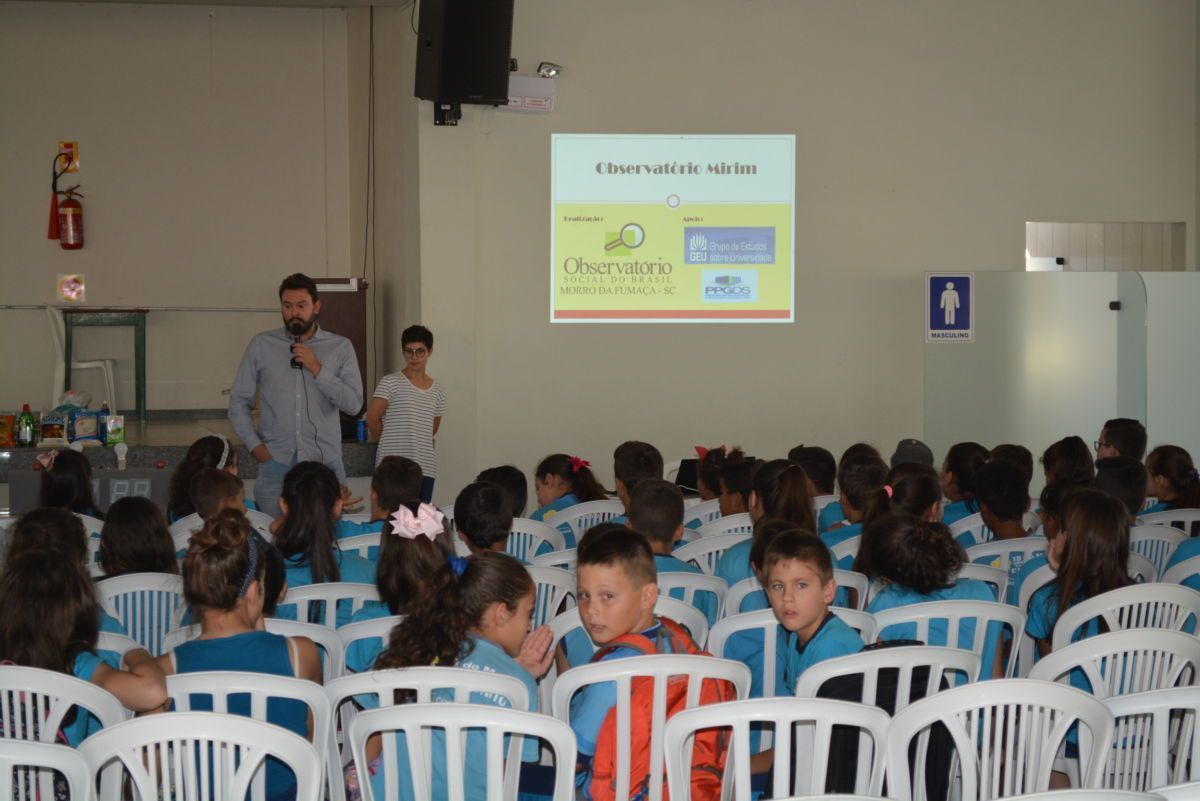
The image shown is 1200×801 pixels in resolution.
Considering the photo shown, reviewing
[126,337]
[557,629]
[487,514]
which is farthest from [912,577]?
[126,337]

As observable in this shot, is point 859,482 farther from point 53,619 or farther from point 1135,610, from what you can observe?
point 53,619

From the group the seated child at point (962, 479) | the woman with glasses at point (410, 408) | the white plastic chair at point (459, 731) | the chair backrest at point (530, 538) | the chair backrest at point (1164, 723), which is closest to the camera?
the white plastic chair at point (459, 731)

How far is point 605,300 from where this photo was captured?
7.81 meters

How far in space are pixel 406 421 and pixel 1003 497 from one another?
332cm

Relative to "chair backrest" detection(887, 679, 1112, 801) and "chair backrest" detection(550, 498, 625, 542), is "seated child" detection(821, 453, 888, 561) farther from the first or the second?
"chair backrest" detection(887, 679, 1112, 801)

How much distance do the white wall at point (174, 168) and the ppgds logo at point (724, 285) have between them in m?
3.46

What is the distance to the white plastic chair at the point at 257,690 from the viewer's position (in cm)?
219

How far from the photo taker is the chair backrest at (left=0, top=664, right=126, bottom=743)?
2184 mm

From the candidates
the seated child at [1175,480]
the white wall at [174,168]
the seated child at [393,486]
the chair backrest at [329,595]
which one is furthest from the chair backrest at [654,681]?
the white wall at [174,168]

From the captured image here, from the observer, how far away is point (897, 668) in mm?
2516

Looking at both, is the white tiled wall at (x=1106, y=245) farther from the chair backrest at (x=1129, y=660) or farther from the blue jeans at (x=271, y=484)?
the chair backrest at (x=1129, y=660)

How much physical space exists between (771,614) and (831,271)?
5299 millimetres

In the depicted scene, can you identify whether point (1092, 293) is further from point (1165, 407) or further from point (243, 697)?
point (243, 697)

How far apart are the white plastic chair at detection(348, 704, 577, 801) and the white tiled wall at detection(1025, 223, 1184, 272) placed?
23.0 feet
